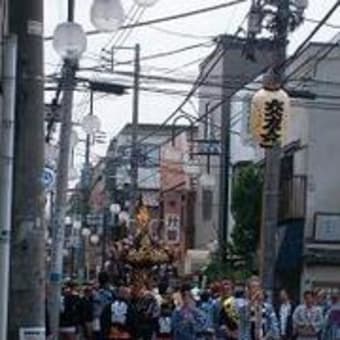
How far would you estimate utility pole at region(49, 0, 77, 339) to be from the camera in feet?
67.3

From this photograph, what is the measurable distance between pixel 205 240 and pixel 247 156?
15.8m

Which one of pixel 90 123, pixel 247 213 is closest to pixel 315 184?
pixel 247 213

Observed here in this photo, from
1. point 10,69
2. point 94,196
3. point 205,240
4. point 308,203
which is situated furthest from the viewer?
point 94,196

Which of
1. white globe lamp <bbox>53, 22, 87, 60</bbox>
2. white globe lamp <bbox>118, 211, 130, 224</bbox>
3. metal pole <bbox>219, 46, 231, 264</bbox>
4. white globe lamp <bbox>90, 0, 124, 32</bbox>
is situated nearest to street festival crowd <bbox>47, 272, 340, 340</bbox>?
white globe lamp <bbox>53, 22, 87, 60</bbox>

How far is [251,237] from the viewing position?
37.6 meters

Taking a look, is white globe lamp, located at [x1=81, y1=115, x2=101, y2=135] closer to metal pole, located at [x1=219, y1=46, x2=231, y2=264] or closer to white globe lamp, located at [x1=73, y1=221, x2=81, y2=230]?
metal pole, located at [x1=219, y1=46, x2=231, y2=264]

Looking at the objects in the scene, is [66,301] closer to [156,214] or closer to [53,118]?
[53,118]

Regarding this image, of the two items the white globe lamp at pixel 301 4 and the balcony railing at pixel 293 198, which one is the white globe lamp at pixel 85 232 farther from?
the white globe lamp at pixel 301 4

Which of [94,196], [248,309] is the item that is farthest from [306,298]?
[94,196]

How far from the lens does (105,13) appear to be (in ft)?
34.9

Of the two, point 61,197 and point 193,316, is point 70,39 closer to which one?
point 193,316

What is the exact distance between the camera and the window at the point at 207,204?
5708 centimetres

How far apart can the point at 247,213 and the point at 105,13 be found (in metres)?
27.1

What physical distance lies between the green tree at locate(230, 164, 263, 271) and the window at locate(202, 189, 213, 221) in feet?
60.0
